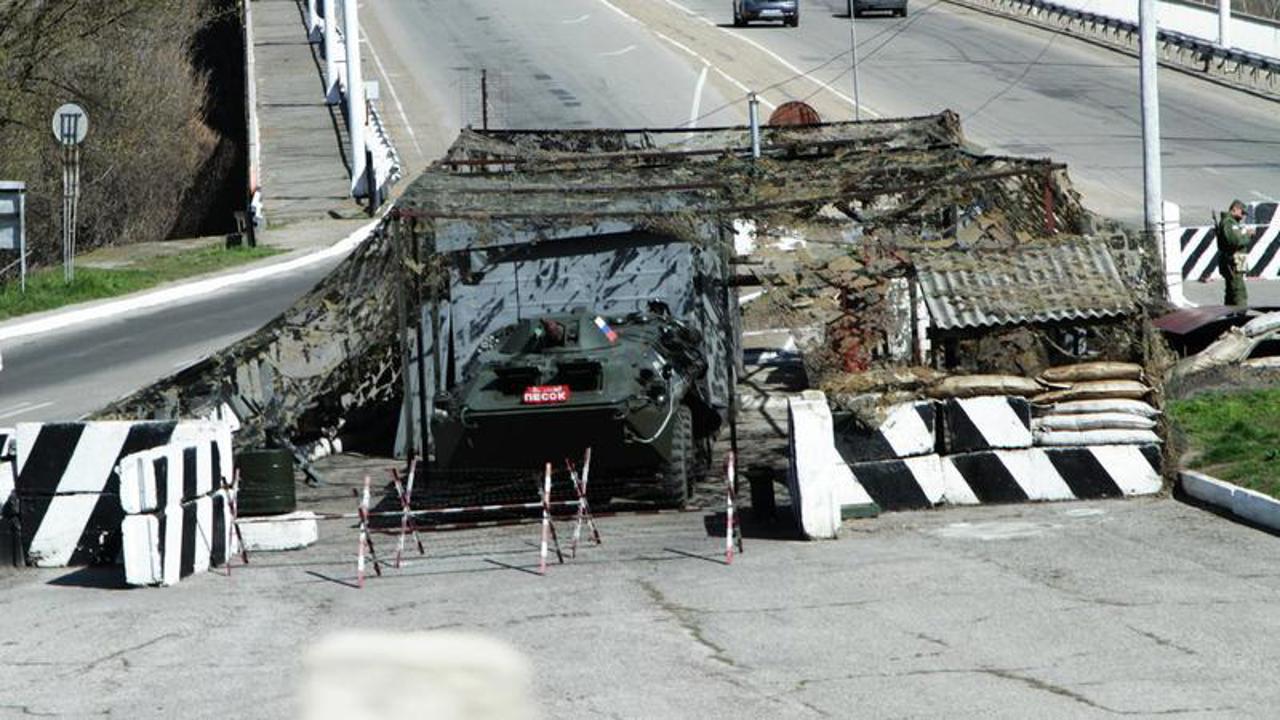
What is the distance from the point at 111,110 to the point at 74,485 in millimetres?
39831

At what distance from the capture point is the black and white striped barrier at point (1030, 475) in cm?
1557

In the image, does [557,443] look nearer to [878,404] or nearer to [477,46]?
[878,404]

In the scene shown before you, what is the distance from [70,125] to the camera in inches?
1310

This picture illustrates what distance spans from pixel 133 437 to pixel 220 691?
17.7 feet

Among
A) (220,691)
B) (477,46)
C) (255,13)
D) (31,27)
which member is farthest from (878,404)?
(255,13)

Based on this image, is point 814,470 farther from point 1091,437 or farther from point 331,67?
point 331,67

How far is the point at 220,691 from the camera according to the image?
393 inches

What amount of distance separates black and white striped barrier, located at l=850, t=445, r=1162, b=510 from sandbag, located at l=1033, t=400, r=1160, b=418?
11.8 inches

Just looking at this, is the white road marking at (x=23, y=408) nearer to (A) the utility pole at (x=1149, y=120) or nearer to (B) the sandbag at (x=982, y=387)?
(B) the sandbag at (x=982, y=387)

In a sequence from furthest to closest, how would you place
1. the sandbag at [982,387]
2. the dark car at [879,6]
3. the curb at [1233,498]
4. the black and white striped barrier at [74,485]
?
the dark car at [879,6], the sandbag at [982,387], the black and white striped barrier at [74,485], the curb at [1233,498]

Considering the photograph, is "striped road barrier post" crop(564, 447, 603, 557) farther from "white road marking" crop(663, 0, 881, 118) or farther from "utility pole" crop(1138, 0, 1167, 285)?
"white road marking" crop(663, 0, 881, 118)

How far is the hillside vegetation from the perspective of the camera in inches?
1694

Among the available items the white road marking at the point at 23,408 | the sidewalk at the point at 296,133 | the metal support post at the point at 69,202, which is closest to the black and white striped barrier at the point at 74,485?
the white road marking at the point at 23,408

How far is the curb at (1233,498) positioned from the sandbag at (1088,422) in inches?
23.9
